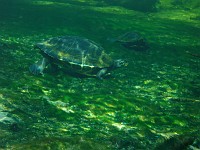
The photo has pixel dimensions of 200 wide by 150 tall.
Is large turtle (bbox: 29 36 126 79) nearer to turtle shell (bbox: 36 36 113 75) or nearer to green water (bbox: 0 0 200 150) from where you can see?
turtle shell (bbox: 36 36 113 75)

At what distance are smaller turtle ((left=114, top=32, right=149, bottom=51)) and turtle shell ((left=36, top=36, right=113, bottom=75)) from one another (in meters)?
4.16

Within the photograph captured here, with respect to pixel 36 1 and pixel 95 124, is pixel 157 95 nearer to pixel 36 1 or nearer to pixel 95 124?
pixel 95 124

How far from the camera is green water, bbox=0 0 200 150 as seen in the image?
234 inches

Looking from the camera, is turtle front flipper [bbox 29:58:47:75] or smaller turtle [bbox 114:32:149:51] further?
smaller turtle [bbox 114:32:149:51]

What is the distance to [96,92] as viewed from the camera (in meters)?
9.38

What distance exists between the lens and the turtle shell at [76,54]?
10.3m

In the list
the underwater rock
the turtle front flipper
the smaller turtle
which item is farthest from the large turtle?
the underwater rock

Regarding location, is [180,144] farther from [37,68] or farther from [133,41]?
[133,41]

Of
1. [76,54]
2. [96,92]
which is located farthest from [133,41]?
[96,92]

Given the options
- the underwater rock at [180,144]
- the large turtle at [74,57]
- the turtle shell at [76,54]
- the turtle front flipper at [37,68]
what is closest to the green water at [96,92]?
the turtle front flipper at [37,68]

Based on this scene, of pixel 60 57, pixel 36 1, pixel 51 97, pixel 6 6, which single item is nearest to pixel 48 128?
pixel 51 97

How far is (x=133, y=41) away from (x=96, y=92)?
6.21 m

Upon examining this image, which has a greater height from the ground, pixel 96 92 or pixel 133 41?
pixel 133 41

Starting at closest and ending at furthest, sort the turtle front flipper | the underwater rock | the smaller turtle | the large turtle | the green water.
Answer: the underwater rock
the green water
the turtle front flipper
the large turtle
the smaller turtle
